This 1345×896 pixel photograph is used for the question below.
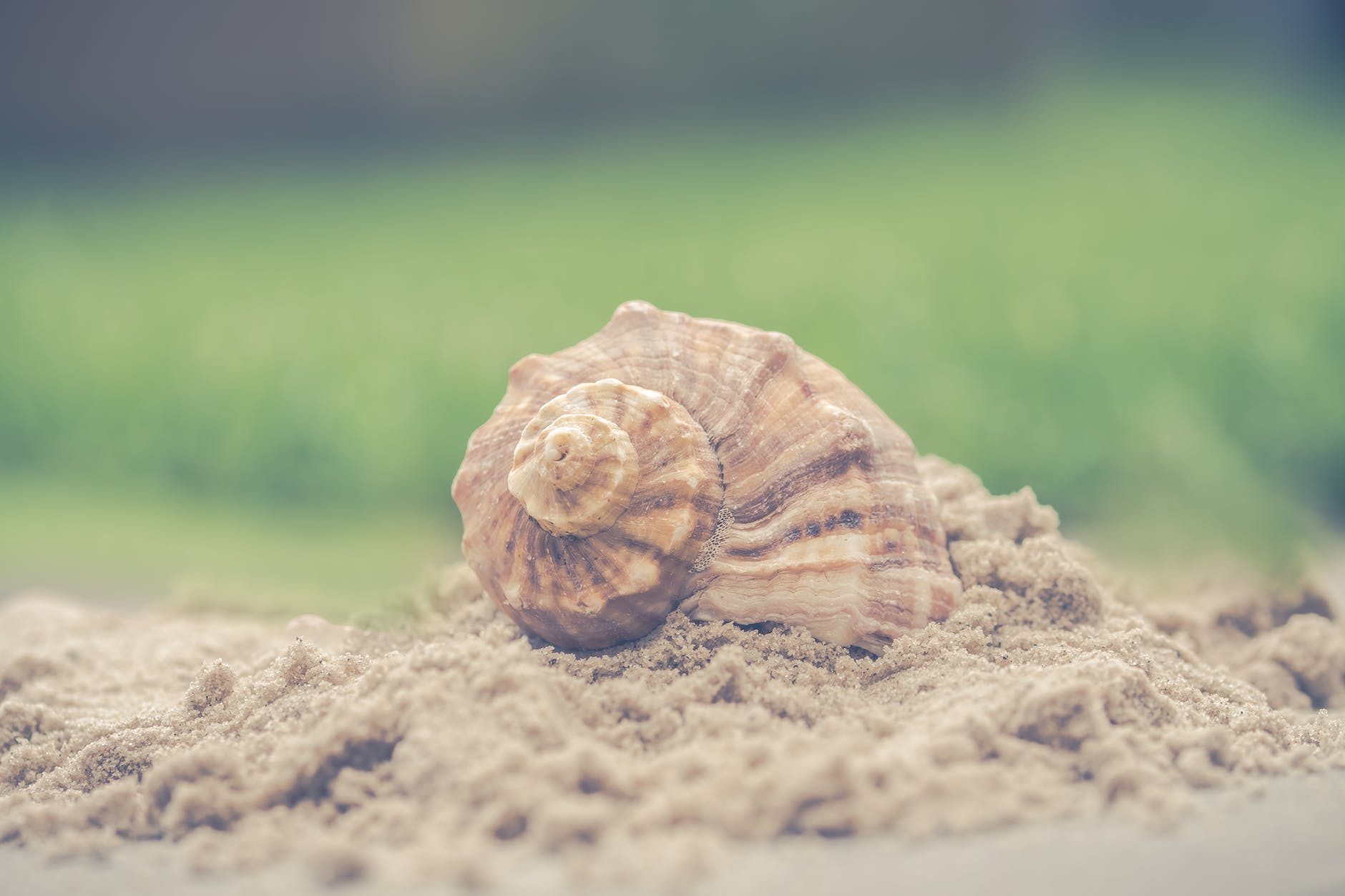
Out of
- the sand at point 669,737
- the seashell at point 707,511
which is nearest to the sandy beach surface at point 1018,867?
the sand at point 669,737

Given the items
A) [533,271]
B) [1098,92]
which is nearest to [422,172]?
[533,271]

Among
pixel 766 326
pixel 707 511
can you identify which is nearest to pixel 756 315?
pixel 766 326

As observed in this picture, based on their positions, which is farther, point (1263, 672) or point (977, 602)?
point (1263, 672)

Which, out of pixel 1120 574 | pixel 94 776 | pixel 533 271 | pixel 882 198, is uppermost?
pixel 882 198

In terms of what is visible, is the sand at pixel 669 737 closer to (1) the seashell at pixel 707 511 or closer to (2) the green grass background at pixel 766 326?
(1) the seashell at pixel 707 511

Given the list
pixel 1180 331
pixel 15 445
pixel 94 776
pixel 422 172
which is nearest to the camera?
pixel 94 776

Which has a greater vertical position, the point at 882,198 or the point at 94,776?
the point at 882,198

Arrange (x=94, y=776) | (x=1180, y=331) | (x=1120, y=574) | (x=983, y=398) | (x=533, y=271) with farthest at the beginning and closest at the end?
(x=533, y=271) → (x=1180, y=331) → (x=983, y=398) → (x=1120, y=574) → (x=94, y=776)

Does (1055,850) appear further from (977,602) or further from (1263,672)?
(1263,672)
